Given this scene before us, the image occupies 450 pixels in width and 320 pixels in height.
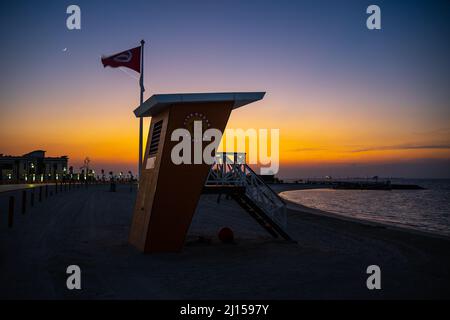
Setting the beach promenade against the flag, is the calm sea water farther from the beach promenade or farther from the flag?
the flag

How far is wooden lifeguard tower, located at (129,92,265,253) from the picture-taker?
1218cm

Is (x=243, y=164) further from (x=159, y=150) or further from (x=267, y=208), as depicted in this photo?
(x=159, y=150)

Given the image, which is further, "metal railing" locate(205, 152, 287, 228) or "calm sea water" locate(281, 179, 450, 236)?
"calm sea water" locate(281, 179, 450, 236)

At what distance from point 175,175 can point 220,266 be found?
10.9 ft

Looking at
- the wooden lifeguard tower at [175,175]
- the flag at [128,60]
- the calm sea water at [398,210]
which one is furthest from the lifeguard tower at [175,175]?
the calm sea water at [398,210]

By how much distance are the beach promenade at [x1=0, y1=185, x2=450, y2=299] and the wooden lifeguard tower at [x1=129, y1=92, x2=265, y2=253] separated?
2.20 feet

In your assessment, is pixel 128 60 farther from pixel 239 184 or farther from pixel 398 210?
pixel 398 210

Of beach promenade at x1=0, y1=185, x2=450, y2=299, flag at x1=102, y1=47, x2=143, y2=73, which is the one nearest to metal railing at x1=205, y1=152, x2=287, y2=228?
beach promenade at x1=0, y1=185, x2=450, y2=299

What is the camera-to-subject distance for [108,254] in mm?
12320

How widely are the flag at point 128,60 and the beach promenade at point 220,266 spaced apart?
8.41 meters

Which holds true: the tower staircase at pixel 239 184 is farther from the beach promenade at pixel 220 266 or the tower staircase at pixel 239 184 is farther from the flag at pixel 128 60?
the flag at pixel 128 60
